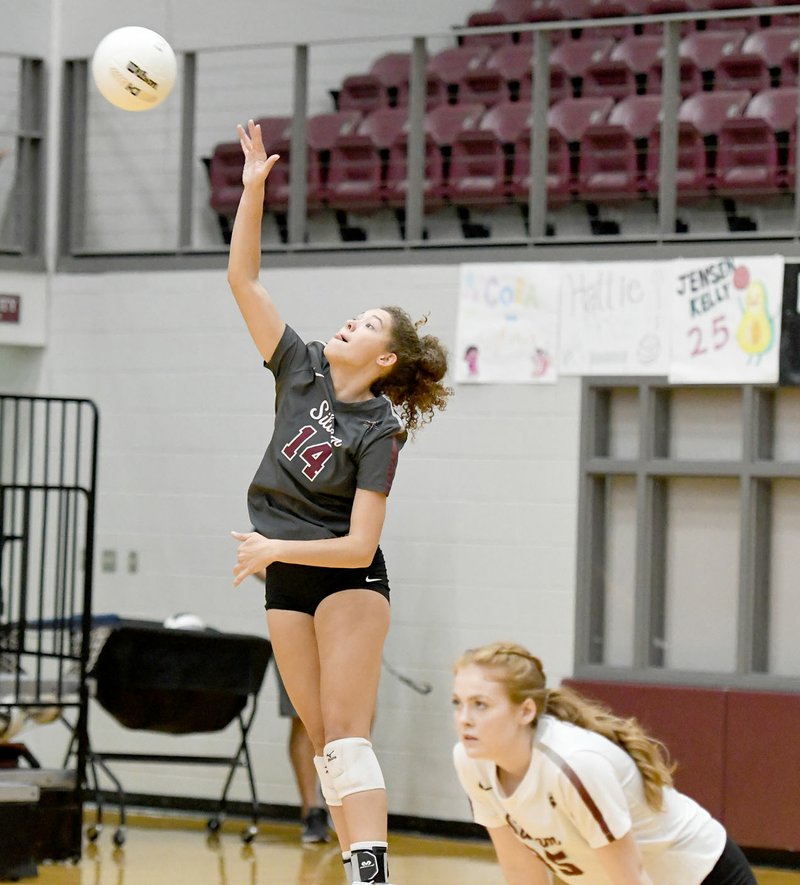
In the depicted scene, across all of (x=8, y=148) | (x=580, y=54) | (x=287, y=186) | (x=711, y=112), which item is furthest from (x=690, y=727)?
(x=8, y=148)

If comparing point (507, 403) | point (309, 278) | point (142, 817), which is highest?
point (309, 278)

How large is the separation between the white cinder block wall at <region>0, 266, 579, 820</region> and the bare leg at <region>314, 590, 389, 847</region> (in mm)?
3805

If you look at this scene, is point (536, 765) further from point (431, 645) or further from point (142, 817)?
point (142, 817)

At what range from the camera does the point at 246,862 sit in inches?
267

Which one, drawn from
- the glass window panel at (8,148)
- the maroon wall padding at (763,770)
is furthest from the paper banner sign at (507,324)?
the glass window panel at (8,148)

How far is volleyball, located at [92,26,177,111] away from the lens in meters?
4.98

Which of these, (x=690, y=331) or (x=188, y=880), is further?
(x=690, y=331)

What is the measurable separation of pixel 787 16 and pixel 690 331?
2950 millimetres

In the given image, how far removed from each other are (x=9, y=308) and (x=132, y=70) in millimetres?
3777

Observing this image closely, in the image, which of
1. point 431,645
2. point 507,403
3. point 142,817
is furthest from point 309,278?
point 142,817

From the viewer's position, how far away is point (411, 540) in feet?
25.5

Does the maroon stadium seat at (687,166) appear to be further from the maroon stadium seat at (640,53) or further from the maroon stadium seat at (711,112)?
the maroon stadium seat at (640,53)

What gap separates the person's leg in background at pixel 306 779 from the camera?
24.1 ft

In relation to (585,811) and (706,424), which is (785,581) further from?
(585,811)
